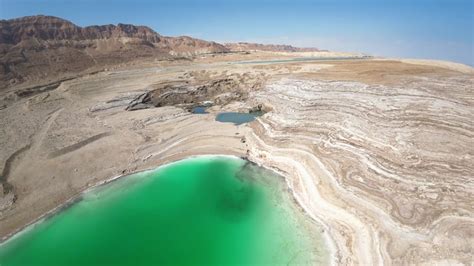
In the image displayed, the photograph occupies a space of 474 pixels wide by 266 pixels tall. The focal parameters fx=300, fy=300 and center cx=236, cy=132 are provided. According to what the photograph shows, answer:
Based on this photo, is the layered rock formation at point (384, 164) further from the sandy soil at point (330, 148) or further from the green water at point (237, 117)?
the green water at point (237, 117)

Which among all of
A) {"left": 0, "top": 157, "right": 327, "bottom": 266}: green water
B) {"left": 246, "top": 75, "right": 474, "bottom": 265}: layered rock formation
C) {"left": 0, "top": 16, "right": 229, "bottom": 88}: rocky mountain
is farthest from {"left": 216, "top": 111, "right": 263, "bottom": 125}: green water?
{"left": 0, "top": 16, "right": 229, "bottom": 88}: rocky mountain

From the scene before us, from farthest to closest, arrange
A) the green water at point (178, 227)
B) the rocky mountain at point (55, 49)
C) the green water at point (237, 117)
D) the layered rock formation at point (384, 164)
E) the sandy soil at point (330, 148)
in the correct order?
the rocky mountain at point (55, 49)
the green water at point (237, 117)
the sandy soil at point (330, 148)
the green water at point (178, 227)
the layered rock formation at point (384, 164)

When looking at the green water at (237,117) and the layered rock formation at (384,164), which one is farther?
the green water at (237,117)

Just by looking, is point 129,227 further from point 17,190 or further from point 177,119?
point 177,119

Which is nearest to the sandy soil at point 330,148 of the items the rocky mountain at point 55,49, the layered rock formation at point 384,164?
the layered rock formation at point 384,164

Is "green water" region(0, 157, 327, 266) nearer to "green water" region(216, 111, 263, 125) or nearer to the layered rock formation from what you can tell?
the layered rock formation

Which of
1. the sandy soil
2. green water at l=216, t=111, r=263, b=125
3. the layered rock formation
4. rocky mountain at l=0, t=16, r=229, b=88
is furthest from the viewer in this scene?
rocky mountain at l=0, t=16, r=229, b=88
